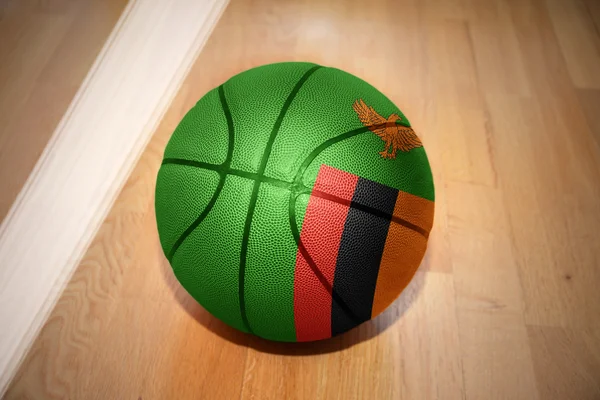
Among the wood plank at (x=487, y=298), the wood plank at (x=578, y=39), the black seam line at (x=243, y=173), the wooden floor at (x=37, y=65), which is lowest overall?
the wooden floor at (x=37, y=65)

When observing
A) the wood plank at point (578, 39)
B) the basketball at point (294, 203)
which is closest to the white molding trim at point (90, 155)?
the basketball at point (294, 203)

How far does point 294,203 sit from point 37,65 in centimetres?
179

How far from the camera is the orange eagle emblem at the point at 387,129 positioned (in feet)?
3.87

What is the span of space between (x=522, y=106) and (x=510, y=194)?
499 mm

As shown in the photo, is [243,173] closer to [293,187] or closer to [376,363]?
[293,187]

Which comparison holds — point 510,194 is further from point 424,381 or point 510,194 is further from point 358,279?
point 358,279

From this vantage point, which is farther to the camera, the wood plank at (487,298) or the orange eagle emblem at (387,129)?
the wood plank at (487,298)

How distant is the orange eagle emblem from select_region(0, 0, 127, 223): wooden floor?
1416 mm

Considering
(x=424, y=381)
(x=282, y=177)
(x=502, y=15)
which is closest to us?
(x=282, y=177)

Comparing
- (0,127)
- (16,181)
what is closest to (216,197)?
(16,181)

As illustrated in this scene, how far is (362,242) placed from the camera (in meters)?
1.12

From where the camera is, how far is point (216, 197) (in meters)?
1.12

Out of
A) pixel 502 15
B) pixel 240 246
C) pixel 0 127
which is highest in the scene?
pixel 502 15

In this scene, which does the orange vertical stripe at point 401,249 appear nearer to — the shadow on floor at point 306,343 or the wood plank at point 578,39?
the shadow on floor at point 306,343
